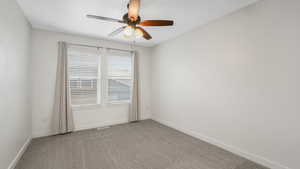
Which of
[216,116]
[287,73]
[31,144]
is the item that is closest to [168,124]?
[216,116]

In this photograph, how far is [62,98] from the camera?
3264mm

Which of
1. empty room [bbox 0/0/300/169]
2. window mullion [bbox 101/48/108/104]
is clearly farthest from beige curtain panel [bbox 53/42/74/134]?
window mullion [bbox 101/48/108/104]

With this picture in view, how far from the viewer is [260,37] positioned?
6.72 feet

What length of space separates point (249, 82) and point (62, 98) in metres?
4.09

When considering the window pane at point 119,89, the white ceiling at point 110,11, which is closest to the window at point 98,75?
the window pane at point 119,89

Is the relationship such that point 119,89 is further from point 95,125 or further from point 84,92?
point 95,125

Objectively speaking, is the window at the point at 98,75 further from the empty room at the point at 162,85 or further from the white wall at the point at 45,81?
the white wall at the point at 45,81

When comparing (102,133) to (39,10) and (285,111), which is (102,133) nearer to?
(39,10)

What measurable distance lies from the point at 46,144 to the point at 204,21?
4318 millimetres

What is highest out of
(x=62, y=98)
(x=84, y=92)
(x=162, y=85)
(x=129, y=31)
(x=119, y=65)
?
(x=129, y=31)

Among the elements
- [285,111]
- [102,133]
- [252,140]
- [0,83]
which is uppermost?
[0,83]

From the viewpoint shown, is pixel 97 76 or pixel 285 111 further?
pixel 97 76

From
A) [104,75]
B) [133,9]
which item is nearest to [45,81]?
[104,75]

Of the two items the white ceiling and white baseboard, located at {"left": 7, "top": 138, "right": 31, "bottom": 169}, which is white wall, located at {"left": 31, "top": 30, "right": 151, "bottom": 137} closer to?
the white ceiling
